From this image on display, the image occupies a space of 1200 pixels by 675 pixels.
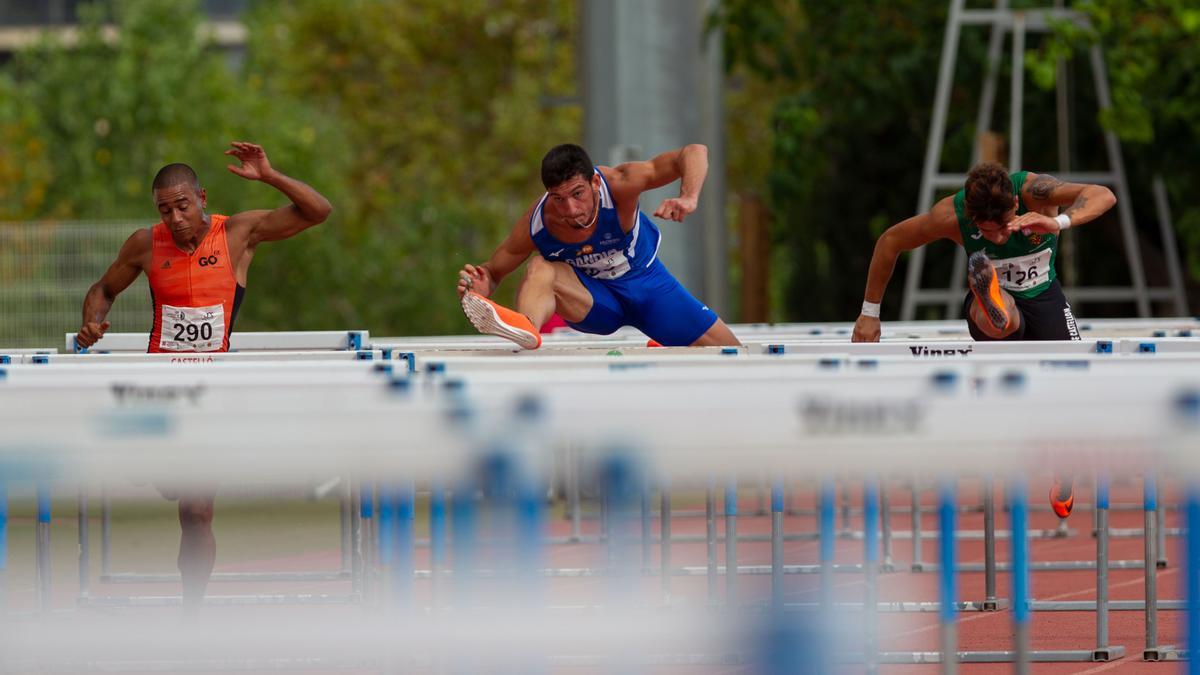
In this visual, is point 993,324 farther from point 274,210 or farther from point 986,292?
point 274,210

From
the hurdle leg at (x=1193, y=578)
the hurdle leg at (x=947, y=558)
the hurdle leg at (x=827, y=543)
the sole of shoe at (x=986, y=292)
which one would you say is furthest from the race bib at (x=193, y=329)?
the hurdle leg at (x=1193, y=578)

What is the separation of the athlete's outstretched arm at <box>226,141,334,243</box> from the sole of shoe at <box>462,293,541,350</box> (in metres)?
0.98

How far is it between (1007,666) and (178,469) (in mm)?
4578

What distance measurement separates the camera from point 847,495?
1066 cm

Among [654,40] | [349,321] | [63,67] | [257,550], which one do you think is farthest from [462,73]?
[257,550]

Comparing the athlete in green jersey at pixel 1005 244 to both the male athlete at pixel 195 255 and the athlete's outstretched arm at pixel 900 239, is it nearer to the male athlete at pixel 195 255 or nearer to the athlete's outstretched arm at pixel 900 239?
the athlete's outstretched arm at pixel 900 239

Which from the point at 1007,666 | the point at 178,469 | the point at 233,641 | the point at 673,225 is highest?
the point at 673,225

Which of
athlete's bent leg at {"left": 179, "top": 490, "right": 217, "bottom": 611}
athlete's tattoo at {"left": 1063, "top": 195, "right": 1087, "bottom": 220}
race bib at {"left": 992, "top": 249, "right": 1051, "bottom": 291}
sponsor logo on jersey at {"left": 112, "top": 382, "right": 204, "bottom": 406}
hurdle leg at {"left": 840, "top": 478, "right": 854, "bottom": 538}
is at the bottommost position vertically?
hurdle leg at {"left": 840, "top": 478, "right": 854, "bottom": 538}

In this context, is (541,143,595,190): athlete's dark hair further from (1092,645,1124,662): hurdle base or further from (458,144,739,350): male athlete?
(1092,645,1124,662): hurdle base

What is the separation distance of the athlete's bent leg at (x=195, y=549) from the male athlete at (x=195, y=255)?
631mm

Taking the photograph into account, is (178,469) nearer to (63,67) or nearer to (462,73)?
(63,67)

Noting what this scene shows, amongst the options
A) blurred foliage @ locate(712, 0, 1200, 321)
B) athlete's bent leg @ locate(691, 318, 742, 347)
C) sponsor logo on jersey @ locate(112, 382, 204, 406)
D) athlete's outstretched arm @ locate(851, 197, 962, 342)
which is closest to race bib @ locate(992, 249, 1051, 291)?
athlete's outstretched arm @ locate(851, 197, 962, 342)

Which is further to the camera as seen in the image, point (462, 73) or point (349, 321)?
point (462, 73)

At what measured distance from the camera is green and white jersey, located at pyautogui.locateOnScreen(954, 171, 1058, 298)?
8.27 m
